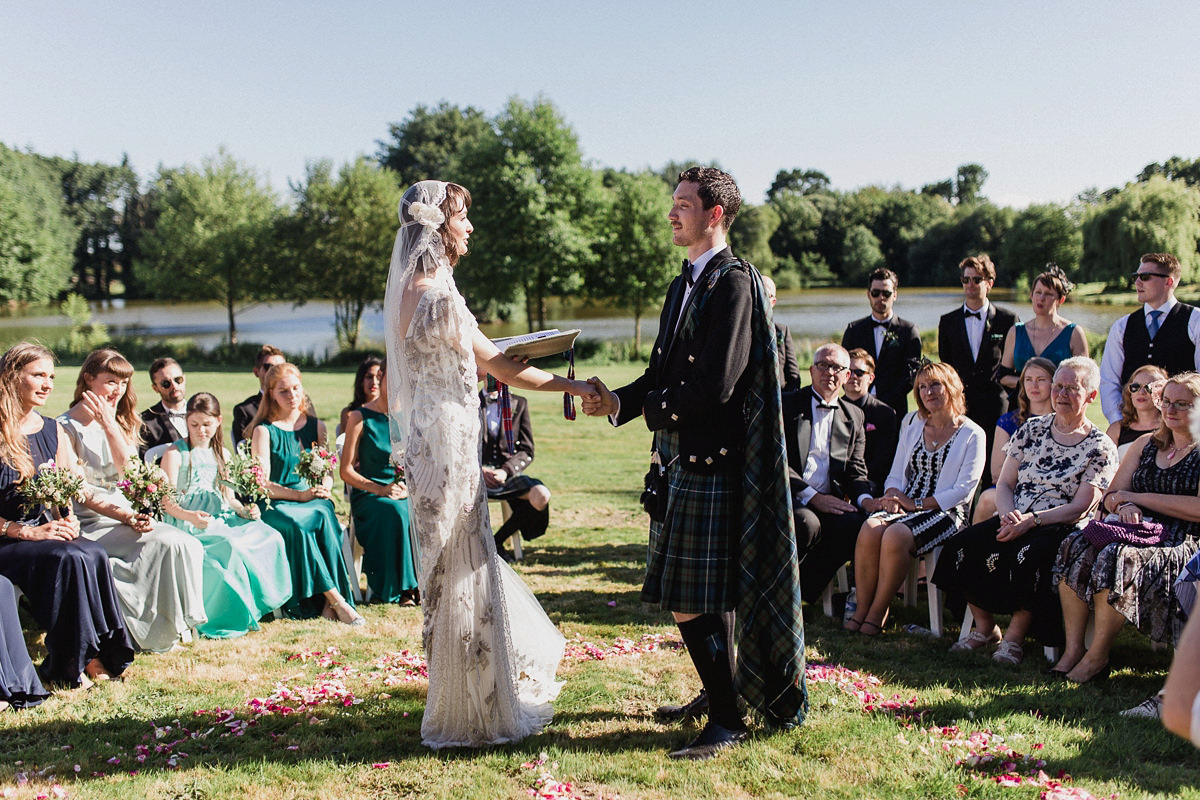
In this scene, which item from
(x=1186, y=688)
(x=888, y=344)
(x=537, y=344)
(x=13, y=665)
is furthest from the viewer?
(x=888, y=344)

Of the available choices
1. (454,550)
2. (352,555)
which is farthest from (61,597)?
(454,550)

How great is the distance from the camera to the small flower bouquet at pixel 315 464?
631 centimetres

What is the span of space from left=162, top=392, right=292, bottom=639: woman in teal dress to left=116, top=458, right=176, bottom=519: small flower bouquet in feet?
0.52

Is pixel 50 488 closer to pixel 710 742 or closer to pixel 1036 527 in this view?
pixel 710 742

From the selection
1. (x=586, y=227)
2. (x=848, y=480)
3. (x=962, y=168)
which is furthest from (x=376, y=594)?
(x=962, y=168)

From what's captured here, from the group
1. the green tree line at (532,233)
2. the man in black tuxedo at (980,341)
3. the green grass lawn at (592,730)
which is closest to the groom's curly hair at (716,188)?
the green grass lawn at (592,730)

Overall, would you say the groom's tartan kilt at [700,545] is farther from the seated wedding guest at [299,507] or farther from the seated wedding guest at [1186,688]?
the seated wedding guest at [299,507]

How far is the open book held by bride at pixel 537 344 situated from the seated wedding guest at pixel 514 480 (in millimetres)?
3236

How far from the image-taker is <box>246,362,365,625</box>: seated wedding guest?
6.07m

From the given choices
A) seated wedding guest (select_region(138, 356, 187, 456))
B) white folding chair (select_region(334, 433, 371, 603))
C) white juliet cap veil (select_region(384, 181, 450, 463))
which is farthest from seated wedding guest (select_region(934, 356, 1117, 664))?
seated wedding guest (select_region(138, 356, 187, 456))

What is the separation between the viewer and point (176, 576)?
211 inches

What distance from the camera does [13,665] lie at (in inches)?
171

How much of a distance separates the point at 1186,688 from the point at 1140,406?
5.12 m

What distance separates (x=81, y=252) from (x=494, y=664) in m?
71.9
